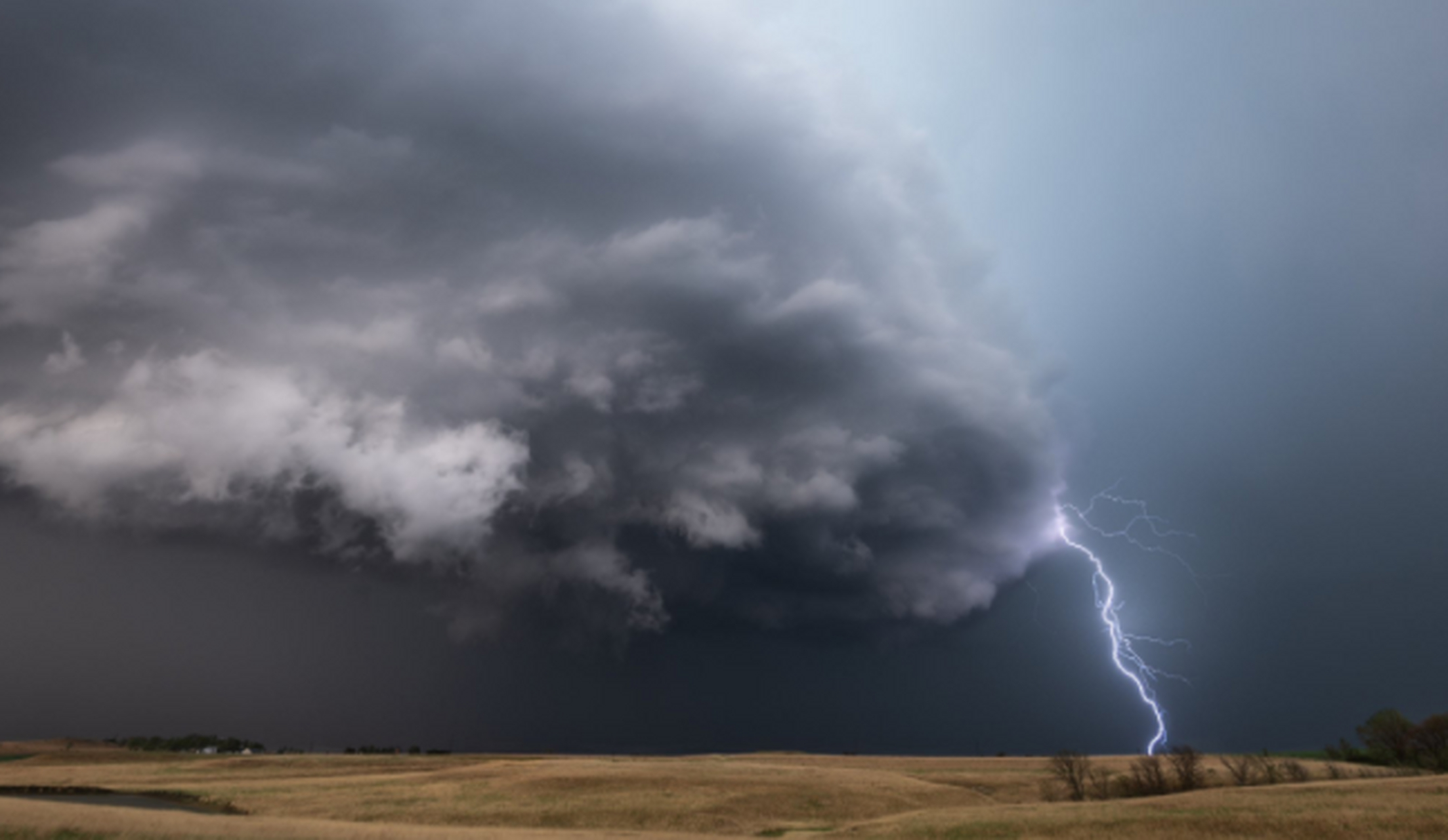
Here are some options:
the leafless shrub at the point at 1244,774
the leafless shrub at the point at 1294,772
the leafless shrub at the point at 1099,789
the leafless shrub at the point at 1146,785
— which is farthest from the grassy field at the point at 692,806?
the leafless shrub at the point at 1146,785

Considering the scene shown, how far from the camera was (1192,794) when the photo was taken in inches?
2248

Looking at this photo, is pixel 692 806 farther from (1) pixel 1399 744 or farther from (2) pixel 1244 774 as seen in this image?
(1) pixel 1399 744

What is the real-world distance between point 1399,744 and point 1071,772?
96417 millimetres

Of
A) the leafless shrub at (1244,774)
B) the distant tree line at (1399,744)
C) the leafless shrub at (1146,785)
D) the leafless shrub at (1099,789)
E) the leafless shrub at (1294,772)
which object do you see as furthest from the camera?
the distant tree line at (1399,744)

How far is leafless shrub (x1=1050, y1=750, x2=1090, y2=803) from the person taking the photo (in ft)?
253

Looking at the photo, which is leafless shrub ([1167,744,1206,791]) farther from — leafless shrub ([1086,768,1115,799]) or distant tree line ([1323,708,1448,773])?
distant tree line ([1323,708,1448,773])

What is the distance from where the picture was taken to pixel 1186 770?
79562mm

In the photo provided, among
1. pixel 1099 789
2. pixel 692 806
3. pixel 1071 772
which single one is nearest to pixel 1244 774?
pixel 1099 789

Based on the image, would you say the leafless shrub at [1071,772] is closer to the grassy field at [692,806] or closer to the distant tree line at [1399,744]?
the grassy field at [692,806]

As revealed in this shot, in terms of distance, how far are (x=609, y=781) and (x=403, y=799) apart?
20549 mm

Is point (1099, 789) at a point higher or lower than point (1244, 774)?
lower

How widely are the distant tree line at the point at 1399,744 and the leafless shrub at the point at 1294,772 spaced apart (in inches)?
1238

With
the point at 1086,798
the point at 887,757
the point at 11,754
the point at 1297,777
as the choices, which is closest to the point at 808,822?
the point at 1086,798

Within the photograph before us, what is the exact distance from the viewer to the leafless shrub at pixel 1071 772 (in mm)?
77062
